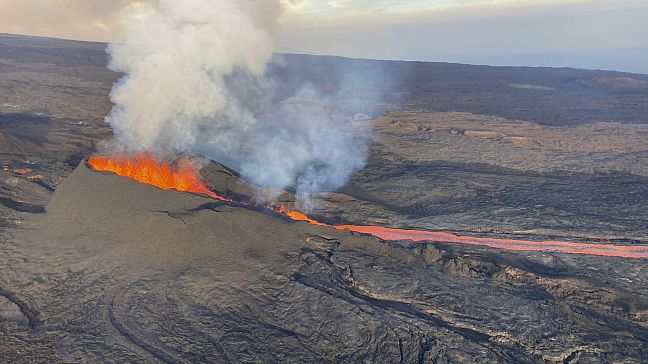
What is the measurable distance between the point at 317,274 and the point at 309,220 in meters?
4.80

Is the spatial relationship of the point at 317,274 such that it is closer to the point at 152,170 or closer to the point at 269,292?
the point at 269,292

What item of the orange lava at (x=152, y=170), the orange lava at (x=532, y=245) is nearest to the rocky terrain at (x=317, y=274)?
the orange lava at (x=532, y=245)

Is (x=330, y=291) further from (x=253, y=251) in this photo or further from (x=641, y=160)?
(x=641, y=160)

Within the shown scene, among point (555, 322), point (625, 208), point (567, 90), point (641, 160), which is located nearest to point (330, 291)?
point (555, 322)

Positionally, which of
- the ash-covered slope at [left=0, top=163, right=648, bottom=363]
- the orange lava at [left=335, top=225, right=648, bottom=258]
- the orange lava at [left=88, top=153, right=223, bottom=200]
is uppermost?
the orange lava at [left=88, top=153, right=223, bottom=200]

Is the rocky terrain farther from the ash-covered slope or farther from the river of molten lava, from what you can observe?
the river of molten lava

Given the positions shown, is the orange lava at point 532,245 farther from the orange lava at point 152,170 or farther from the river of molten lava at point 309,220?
the orange lava at point 152,170

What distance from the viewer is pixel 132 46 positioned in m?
17.8

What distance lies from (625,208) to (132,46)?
749 inches

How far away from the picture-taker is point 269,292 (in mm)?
10023

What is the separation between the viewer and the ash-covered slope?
8.62 m

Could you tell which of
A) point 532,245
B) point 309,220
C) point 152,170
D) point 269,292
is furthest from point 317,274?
point 152,170

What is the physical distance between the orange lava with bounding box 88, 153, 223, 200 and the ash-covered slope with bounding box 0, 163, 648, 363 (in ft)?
5.55

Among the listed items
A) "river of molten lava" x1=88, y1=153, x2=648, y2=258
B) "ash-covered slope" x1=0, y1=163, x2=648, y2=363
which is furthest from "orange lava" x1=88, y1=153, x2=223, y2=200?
"ash-covered slope" x1=0, y1=163, x2=648, y2=363
